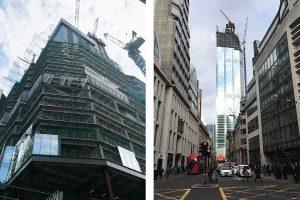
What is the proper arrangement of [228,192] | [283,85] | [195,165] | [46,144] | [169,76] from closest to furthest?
[228,192]
[283,85]
[169,76]
[195,165]
[46,144]

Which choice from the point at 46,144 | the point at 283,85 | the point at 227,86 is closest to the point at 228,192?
the point at 283,85

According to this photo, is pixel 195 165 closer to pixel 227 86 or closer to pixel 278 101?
pixel 278 101

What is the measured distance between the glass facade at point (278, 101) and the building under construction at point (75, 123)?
22220 millimetres

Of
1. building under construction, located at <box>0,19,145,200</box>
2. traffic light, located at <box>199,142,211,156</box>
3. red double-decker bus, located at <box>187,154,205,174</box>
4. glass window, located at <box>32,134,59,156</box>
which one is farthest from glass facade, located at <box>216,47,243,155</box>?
glass window, located at <box>32,134,59,156</box>

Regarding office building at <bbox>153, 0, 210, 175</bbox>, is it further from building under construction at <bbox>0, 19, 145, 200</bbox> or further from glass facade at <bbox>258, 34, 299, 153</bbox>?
building under construction at <bbox>0, 19, 145, 200</bbox>

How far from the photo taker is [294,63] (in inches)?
1361

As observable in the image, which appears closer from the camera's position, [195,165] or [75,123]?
[195,165]

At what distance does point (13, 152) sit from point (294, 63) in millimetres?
48724

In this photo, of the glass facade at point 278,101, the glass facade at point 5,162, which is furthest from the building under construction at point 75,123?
the glass facade at point 278,101

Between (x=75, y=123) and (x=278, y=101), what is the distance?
43.6m

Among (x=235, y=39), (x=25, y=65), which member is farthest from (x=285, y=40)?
(x=235, y=39)

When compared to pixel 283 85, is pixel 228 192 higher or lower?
lower

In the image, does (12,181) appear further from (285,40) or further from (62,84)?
(285,40)

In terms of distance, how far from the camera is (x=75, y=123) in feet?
222
